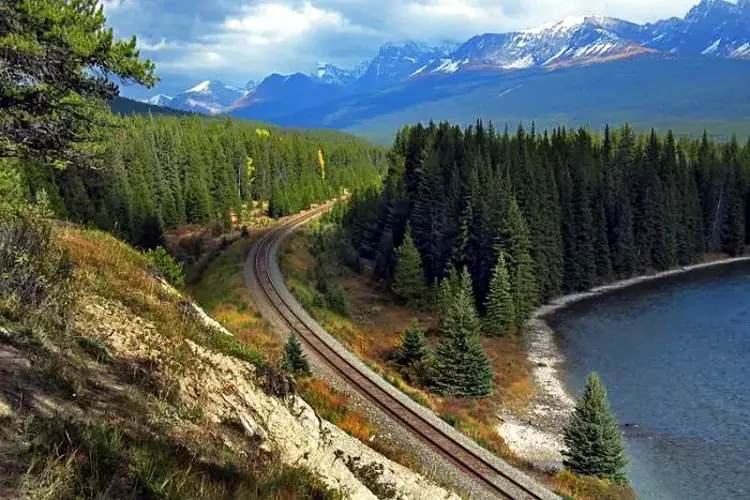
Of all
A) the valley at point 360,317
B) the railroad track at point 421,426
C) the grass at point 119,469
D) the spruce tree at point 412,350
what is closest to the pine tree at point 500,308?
the valley at point 360,317

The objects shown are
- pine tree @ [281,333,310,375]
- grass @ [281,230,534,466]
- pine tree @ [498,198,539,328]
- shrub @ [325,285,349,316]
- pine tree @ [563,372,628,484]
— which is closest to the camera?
pine tree @ [281,333,310,375]

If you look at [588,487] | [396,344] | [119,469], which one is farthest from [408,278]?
[119,469]

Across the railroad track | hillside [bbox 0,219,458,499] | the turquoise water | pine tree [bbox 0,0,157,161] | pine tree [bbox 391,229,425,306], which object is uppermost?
pine tree [bbox 0,0,157,161]

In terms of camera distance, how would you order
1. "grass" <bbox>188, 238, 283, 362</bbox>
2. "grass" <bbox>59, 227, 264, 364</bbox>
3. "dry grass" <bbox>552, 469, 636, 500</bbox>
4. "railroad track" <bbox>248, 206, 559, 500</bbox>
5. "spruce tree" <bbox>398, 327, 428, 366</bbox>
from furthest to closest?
"spruce tree" <bbox>398, 327, 428, 366</bbox> → "grass" <bbox>188, 238, 283, 362</bbox> → "dry grass" <bbox>552, 469, 636, 500</bbox> → "railroad track" <bbox>248, 206, 559, 500</bbox> → "grass" <bbox>59, 227, 264, 364</bbox>

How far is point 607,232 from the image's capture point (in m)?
84.8

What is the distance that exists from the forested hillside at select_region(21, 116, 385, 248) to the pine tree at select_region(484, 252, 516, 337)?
32.4 meters

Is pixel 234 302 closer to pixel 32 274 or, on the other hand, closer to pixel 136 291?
pixel 136 291

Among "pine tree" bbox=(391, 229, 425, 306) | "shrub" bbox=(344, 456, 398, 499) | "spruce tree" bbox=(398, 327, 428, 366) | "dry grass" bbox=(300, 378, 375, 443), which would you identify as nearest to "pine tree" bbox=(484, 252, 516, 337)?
"pine tree" bbox=(391, 229, 425, 306)

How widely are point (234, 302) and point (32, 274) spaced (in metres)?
27.2

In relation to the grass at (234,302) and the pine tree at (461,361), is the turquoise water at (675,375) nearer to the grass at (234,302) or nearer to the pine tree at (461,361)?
the pine tree at (461,361)

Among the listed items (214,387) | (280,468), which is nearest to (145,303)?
(214,387)

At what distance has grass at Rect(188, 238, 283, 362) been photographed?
29234mm

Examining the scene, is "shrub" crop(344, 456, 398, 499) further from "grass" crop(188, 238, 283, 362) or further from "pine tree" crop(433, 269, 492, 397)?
"pine tree" crop(433, 269, 492, 397)

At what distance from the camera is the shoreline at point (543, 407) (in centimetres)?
3075
